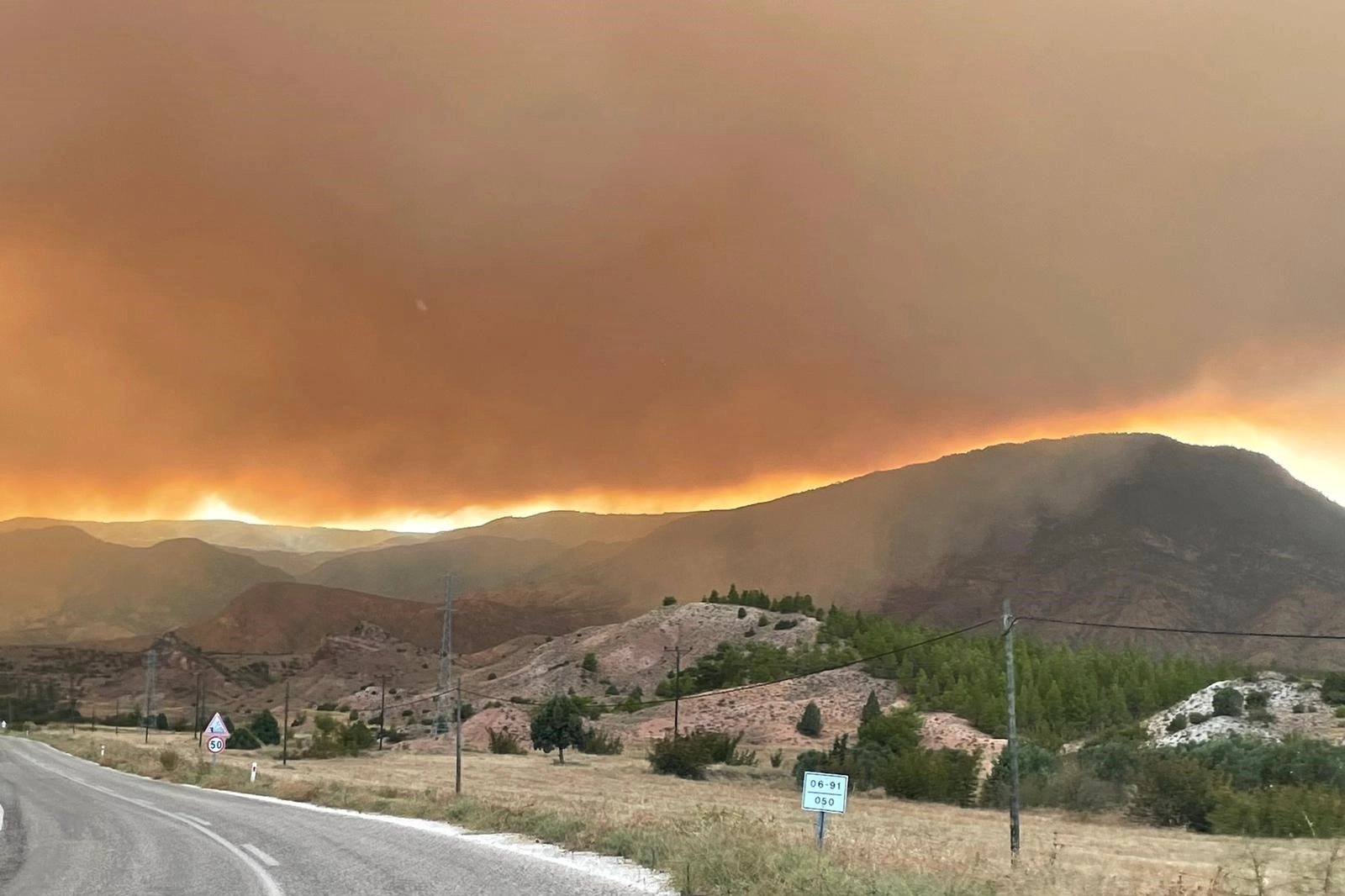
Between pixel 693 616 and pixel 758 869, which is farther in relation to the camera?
pixel 693 616

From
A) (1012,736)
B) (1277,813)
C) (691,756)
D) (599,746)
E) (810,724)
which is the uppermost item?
(1012,736)

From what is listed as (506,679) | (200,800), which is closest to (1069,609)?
(506,679)

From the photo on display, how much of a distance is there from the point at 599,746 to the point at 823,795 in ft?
246

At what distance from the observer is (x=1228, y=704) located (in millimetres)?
77125

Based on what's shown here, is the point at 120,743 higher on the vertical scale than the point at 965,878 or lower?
lower

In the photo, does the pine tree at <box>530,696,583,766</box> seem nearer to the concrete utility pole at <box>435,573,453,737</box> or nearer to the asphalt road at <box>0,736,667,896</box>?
the concrete utility pole at <box>435,573,453,737</box>

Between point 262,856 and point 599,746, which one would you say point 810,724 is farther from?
point 262,856

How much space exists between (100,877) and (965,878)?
13998mm

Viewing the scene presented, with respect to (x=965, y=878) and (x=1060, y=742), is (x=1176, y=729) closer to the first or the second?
(x=1060, y=742)

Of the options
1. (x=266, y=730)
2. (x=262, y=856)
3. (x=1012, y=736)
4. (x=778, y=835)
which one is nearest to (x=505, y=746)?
(x=266, y=730)

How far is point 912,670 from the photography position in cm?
11262

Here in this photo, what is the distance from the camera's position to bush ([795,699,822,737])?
3750 inches

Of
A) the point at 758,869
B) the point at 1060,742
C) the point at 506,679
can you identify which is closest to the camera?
the point at 758,869

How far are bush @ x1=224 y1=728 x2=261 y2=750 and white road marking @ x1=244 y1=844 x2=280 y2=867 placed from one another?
3197 inches
